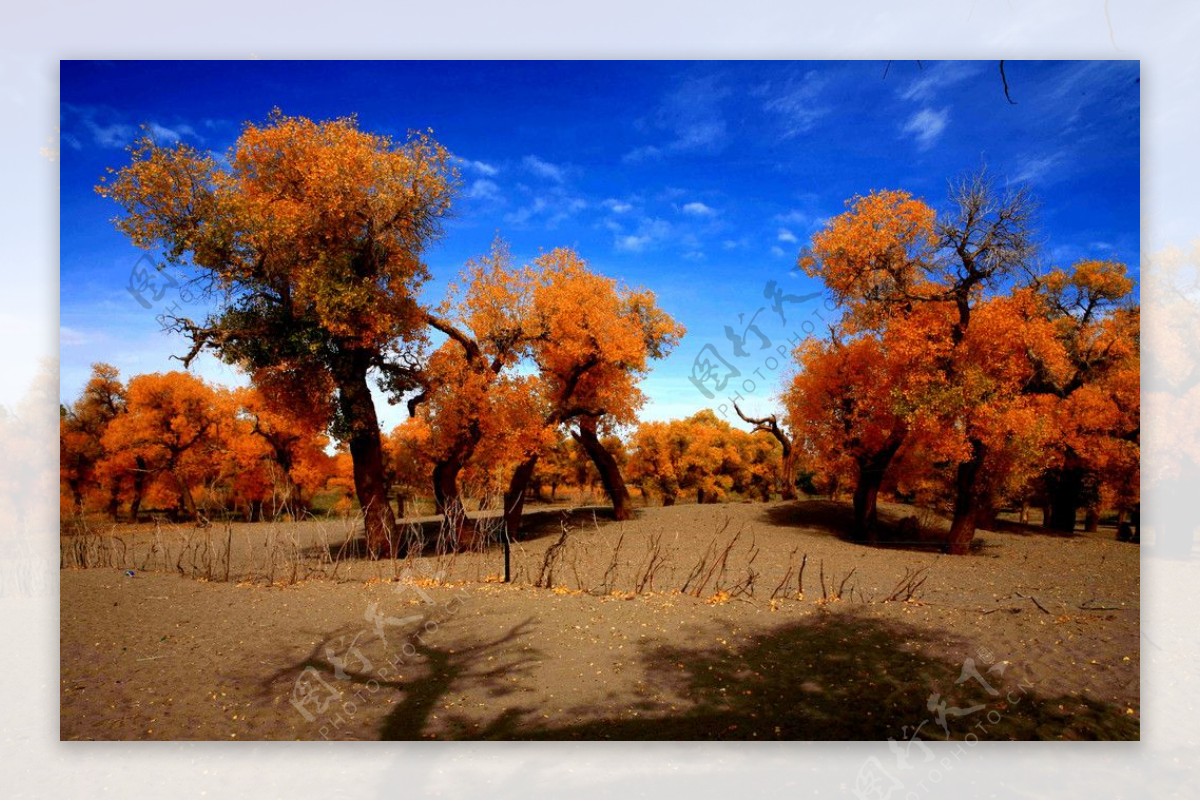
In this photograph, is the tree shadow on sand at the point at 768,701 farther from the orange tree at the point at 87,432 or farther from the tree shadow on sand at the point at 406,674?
the orange tree at the point at 87,432

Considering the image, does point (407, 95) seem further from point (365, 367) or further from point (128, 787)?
point (128, 787)

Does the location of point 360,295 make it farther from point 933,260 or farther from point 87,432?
point 933,260

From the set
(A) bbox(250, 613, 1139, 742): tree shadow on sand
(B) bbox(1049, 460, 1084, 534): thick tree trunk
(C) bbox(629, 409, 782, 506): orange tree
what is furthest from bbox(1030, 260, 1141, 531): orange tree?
(C) bbox(629, 409, 782, 506): orange tree

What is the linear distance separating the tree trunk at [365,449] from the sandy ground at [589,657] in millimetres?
1267

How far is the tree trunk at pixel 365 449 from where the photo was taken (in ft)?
21.2

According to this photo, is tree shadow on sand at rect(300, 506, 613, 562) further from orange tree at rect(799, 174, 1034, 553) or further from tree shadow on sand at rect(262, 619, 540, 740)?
orange tree at rect(799, 174, 1034, 553)

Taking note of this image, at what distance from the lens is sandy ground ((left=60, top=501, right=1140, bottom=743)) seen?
364cm

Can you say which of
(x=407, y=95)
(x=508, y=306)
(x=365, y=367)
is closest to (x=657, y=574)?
(x=508, y=306)

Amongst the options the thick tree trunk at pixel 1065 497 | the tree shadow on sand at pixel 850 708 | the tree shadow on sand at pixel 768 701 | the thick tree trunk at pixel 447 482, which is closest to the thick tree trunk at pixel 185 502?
the thick tree trunk at pixel 447 482

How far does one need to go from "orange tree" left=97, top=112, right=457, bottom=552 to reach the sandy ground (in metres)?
2.08

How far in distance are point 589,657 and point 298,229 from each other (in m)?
4.26

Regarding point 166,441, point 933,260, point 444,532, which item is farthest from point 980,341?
point 166,441

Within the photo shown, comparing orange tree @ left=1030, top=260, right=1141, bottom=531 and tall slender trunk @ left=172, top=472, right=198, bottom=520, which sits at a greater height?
orange tree @ left=1030, top=260, right=1141, bottom=531

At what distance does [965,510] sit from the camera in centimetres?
697
